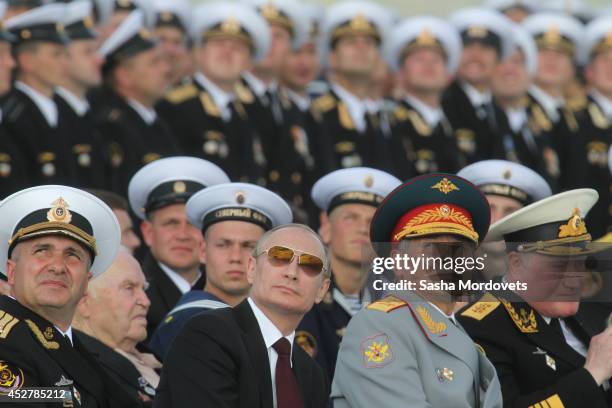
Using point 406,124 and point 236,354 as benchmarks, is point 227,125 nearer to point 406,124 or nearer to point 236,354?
point 406,124

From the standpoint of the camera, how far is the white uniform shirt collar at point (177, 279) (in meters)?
9.26

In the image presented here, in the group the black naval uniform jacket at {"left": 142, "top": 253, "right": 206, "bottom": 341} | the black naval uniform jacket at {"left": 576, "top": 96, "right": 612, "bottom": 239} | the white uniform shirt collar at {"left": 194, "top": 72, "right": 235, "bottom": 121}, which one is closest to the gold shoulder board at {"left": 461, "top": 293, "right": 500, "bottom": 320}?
the black naval uniform jacket at {"left": 142, "top": 253, "right": 206, "bottom": 341}

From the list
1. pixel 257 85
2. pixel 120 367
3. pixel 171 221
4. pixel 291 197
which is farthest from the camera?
pixel 257 85

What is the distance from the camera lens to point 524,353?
707 centimetres

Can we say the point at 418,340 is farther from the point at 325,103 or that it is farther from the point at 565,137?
the point at 565,137

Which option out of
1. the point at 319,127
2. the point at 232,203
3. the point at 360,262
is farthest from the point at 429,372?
the point at 319,127

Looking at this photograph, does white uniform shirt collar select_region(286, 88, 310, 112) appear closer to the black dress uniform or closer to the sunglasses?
the black dress uniform

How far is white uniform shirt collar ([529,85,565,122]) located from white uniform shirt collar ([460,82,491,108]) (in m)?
0.70

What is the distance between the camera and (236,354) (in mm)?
6465

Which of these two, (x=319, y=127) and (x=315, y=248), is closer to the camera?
(x=315, y=248)

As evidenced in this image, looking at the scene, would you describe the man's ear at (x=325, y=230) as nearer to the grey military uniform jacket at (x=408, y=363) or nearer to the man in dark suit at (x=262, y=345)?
the man in dark suit at (x=262, y=345)

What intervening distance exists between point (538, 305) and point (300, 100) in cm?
658

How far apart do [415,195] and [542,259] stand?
981 mm

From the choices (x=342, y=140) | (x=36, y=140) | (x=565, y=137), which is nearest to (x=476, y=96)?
(x=565, y=137)
